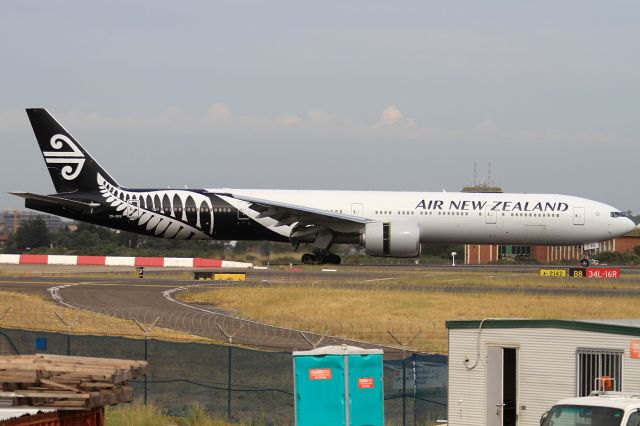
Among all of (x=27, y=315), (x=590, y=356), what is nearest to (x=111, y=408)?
(x=590, y=356)

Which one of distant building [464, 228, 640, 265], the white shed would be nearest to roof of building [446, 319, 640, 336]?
the white shed

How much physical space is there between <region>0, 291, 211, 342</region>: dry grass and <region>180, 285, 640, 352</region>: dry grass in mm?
4469

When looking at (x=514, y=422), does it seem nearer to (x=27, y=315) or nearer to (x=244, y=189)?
(x=27, y=315)

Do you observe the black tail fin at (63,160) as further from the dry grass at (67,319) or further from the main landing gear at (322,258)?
the dry grass at (67,319)

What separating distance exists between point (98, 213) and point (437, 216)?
17918mm

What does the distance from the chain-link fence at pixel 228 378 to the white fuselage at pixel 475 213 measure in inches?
1145

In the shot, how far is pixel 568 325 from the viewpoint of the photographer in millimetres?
17078

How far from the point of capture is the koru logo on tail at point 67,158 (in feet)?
180

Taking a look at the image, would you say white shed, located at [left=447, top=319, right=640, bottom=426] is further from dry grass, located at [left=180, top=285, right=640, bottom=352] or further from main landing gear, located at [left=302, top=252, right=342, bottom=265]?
main landing gear, located at [left=302, top=252, right=342, bottom=265]

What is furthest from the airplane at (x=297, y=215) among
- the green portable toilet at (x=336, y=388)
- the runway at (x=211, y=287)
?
the green portable toilet at (x=336, y=388)

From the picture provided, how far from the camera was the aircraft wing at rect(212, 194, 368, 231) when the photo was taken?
172 ft

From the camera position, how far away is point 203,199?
54.0 metres

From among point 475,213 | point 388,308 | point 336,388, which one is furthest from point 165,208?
point 336,388

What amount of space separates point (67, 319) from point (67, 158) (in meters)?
24.3
